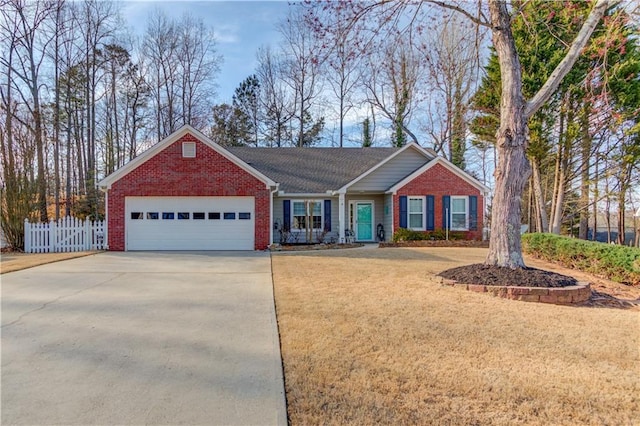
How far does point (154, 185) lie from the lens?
43.3ft

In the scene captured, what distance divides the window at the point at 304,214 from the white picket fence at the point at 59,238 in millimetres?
7712

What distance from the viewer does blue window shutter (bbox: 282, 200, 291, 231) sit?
16.3 meters

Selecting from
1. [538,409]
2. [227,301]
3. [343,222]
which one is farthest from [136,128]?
[538,409]

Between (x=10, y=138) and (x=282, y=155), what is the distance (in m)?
11.8

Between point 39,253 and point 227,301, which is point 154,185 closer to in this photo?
point 39,253

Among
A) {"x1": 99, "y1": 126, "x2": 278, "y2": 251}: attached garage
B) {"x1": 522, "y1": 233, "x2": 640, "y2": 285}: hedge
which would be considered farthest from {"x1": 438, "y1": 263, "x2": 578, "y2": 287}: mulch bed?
{"x1": 99, "y1": 126, "x2": 278, "y2": 251}: attached garage

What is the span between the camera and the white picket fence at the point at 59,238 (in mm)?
13289

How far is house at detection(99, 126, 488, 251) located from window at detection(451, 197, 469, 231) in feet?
0.15

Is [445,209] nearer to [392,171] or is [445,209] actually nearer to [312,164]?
[392,171]

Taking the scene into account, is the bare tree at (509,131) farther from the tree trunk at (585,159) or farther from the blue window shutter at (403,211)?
the tree trunk at (585,159)

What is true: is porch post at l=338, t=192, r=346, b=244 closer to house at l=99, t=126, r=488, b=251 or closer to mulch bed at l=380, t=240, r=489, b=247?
house at l=99, t=126, r=488, b=251

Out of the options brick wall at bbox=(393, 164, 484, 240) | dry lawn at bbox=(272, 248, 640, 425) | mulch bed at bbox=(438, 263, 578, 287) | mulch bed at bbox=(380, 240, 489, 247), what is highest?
brick wall at bbox=(393, 164, 484, 240)

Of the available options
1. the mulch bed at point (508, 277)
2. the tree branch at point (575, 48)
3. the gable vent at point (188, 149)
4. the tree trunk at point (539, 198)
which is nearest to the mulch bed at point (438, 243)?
the tree trunk at point (539, 198)

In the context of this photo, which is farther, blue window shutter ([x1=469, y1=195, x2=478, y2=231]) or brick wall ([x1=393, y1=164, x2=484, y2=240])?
blue window shutter ([x1=469, y1=195, x2=478, y2=231])
